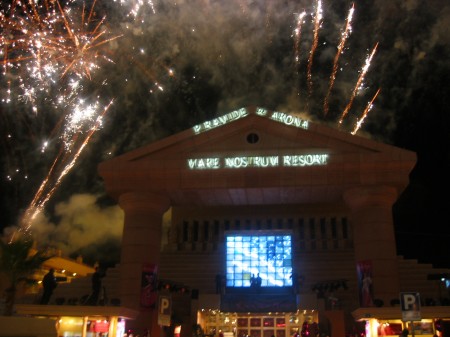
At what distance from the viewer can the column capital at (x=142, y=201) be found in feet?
110

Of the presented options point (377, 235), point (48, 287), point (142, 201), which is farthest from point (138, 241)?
point (377, 235)

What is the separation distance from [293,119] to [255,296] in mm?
11165

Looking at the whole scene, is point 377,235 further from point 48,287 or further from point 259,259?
point 48,287

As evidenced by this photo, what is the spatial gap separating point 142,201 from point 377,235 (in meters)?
14.6

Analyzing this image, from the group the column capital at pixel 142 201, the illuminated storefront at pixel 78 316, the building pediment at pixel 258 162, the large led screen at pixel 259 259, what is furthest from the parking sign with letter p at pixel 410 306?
the column capital at pixel 142 201

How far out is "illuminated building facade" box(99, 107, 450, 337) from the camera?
30.9m

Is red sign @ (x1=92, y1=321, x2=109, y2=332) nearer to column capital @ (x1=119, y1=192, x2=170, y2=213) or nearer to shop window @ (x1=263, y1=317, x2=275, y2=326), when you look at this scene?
column capital @ (x1=119, y1=192, x2=170, y2=213)

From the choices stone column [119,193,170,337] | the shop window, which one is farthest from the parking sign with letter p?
stone column [119,193,170,337]

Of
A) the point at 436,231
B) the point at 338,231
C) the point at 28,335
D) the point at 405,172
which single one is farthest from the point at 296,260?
the point at 28,335

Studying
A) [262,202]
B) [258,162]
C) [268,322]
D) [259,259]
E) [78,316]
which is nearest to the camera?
[78,316]

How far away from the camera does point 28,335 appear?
14633 millimetres

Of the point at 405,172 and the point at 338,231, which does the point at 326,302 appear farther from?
the point at 338,231

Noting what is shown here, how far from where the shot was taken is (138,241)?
108ft

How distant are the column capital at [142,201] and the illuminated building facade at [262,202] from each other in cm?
6
